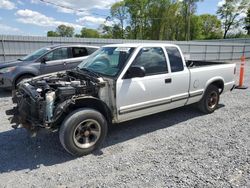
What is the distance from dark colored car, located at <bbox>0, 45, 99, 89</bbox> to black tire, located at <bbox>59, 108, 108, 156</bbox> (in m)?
4.60

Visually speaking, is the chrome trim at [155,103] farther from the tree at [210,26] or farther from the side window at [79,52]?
the tree at [210,26]

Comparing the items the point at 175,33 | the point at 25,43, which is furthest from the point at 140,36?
the point at 25,43

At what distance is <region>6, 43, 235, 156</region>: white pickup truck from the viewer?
326 cm

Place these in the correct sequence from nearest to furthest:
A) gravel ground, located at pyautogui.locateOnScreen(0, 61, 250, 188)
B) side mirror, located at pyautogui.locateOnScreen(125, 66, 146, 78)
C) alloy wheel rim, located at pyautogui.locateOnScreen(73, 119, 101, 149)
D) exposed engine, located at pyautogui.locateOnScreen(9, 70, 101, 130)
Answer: gravel ground, located at pyautogui.locateOnScreen(0, 61, 250, 188), exposed engine, located at pyautogui.locateOnScreen(9, 70, 101, 130), alloy wheel rim, located at pyautogui.locateOnScreen(73, 119, 101, 149), side mirror, located at pyautogui.locateOnScreen(125, 66, 146, 78)

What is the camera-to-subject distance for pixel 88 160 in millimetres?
3312

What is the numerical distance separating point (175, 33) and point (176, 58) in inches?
2006

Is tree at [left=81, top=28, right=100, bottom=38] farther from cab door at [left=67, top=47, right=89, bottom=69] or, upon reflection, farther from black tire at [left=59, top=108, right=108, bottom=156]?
black tire at [left=59, top=108, right=108, bottom=156]

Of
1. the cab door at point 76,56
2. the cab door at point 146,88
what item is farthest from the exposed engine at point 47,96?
the cab door at point 76,56

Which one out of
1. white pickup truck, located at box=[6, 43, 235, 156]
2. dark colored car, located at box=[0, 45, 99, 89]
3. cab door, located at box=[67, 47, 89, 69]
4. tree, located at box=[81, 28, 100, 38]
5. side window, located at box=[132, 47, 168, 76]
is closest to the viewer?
white pickup truck, located at box=[6, 43, 235, 156]

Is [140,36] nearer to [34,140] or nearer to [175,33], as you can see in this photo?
[175,33]

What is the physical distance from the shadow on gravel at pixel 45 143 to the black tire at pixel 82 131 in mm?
188

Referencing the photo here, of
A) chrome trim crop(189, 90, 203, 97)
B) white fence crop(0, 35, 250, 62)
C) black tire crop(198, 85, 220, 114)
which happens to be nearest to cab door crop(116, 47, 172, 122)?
chrome trim crop(189, 90, 203, 97)

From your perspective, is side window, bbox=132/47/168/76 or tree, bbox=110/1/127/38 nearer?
side window, bbox=132/47/168/76

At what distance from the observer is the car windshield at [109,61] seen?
12.6 ft
